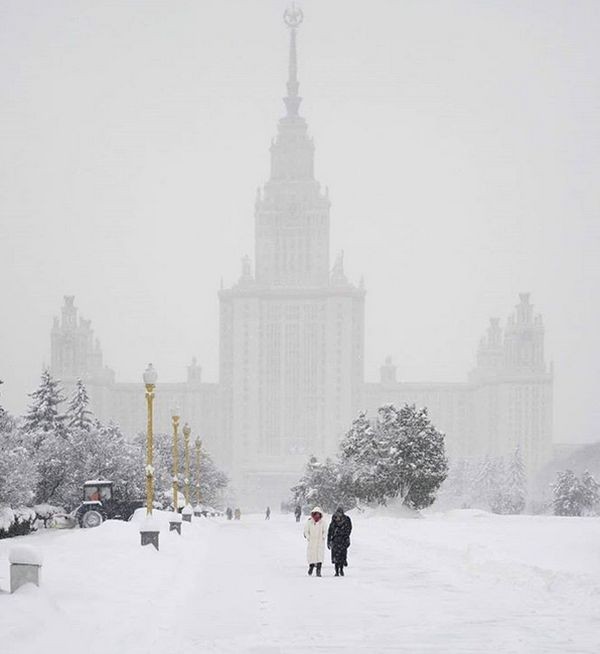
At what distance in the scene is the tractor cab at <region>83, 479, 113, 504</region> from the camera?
5116 cm

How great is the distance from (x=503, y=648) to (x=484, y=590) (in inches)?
261

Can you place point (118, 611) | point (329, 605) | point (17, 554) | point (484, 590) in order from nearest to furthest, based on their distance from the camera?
1. point (17, 554)
2. point (118, 611)
3. point (329, 605)
4. point (484, 590)

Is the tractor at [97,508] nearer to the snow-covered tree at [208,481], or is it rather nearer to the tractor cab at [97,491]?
the tractor cab at [97,491]

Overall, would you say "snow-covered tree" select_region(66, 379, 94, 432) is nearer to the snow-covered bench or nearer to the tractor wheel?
the tractor wheel

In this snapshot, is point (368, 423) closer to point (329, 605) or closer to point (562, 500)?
point (562, 500)

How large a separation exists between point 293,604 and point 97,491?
35.7m

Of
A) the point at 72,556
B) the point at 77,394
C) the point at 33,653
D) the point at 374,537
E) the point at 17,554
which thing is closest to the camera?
the point at 33,653

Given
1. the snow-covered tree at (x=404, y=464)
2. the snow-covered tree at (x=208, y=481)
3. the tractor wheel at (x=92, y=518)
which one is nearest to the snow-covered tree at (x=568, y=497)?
the snow-covered tree at (x=208, y=481)

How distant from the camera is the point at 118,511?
172 feet

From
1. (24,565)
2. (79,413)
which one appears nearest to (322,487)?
(79,413)

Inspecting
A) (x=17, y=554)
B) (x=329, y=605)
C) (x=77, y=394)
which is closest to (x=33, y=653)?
(x=17, y=554)

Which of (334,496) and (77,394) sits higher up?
(77,394)

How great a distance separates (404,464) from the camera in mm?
73062

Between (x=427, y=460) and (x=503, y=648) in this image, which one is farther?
(x=427, y=460)
